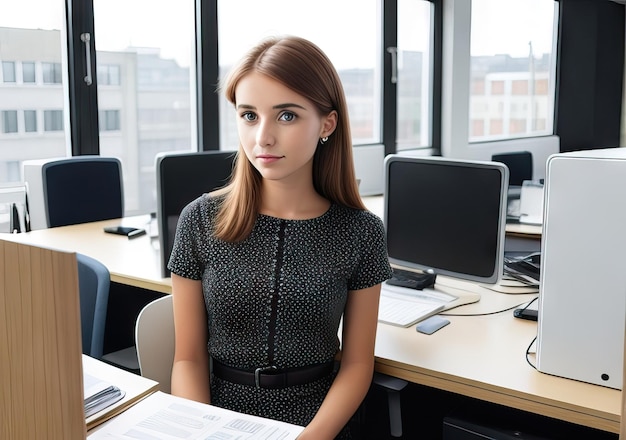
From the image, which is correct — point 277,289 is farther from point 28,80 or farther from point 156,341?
point 28,80

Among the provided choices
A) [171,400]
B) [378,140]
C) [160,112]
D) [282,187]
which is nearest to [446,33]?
[378,140]

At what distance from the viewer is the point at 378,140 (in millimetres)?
6000

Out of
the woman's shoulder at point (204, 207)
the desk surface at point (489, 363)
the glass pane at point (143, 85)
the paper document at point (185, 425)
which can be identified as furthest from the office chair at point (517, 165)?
the paper document at point (185, 425)

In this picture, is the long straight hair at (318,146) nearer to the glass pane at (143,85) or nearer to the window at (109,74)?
the glass pane at (143,85)

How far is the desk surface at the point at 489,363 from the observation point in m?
1.40

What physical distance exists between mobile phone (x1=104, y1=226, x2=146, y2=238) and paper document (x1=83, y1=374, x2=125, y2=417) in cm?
177

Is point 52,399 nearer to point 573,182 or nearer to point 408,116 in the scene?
point 573,182

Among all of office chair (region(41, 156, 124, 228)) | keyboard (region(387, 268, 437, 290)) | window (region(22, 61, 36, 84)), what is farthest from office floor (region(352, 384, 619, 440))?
window (region(22, 61, 36, 84))

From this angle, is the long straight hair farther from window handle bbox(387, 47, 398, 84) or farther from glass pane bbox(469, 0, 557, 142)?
glass pane bbox(469, 0, 557, 142)

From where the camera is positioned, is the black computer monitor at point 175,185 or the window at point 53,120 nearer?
the black computer monitor at point 175,185

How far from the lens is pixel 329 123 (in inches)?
62.0

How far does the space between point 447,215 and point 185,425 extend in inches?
47.8

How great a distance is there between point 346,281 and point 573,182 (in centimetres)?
53

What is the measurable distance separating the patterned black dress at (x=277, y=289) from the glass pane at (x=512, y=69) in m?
5.59
